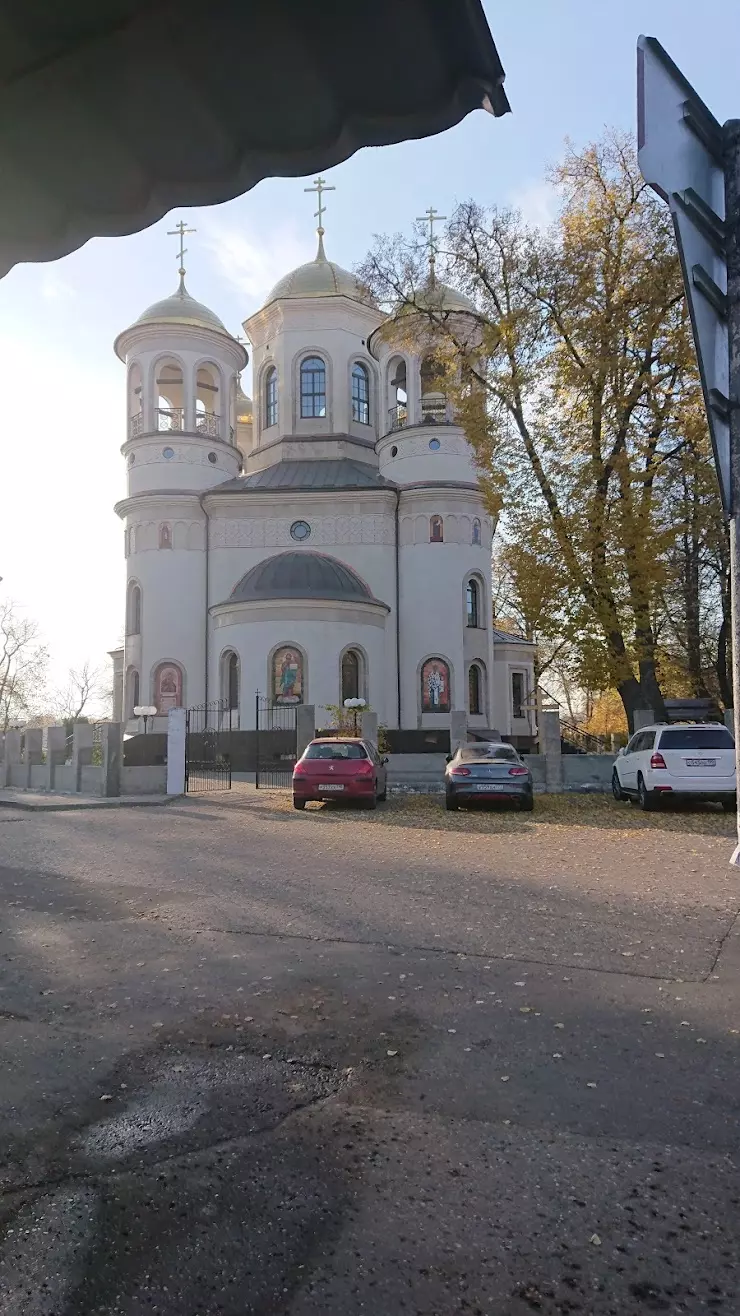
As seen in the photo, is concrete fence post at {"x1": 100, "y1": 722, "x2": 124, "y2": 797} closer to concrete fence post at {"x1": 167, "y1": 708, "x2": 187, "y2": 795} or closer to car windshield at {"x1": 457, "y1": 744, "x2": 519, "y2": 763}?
concrete fence post at {"x1": 167, "y1": 708, "x2": 187, "y2": 795}

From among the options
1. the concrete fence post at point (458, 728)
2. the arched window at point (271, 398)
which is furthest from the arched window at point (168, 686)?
the concrete fence post at point (458, 728)

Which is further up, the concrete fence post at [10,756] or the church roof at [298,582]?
the church roof at [298,582]

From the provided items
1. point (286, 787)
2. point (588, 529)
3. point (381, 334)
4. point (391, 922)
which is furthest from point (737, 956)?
point (381, 334)

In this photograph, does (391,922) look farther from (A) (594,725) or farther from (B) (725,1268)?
(A) (594,725)

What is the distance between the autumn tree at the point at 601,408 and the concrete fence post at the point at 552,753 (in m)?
1.52

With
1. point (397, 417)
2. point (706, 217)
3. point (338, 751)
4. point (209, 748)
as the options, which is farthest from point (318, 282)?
point (706, 217)

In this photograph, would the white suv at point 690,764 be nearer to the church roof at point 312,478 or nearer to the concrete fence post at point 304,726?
the concrete fence post at point 304,726

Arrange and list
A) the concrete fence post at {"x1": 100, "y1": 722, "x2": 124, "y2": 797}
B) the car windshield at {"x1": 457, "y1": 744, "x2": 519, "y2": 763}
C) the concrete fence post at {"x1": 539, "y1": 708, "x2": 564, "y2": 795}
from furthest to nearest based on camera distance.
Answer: the concrete fence post at {"x1": 100, "y1": 722, "x2": 124, "y2": 797} → the concrete fence post at {"x1": 539, "y1": 708, "x2": 564, "y2": 795} → the car windshield at {"x1": 457, "y1": 744, "x2": 519, "y2": 763}

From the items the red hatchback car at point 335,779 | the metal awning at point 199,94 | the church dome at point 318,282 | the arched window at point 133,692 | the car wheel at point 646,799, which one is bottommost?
the car wheel at point 646,799

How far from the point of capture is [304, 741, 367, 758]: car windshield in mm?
18516

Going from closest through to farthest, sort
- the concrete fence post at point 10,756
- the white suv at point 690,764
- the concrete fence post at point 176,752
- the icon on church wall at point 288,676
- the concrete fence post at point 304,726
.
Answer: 1. the white suv at point 690,764
2. the concrete fence post at point 176,752
3. the concrete fence post at point 304,726
4. the concrete fence post at point 10,756
5. the icon on church wall at point 288,676

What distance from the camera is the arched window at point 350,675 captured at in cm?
3491

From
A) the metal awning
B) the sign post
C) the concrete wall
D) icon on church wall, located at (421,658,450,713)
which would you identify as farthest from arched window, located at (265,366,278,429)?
the metal awning

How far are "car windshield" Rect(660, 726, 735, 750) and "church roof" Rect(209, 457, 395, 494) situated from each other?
76.4 ft
